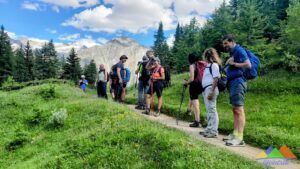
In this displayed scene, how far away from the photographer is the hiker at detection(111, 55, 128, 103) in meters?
18.0

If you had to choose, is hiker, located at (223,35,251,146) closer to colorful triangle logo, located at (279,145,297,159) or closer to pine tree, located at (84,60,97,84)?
colorful triangle logo, located at (279,145,297,159)

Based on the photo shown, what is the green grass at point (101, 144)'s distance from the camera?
788 cm

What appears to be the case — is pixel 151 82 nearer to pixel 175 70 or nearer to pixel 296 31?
pixel 296 31

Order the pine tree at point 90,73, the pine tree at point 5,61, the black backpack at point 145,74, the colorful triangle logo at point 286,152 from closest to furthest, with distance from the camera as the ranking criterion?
the colorful triangle logo at point 286,152 → the black backpack at point 145,74 → the pine tree at point 5,61 → the pine tree at point 90,73

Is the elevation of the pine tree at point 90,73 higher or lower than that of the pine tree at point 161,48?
lower

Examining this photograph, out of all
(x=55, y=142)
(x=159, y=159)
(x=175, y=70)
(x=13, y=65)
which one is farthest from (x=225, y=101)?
(x=13, y=65)

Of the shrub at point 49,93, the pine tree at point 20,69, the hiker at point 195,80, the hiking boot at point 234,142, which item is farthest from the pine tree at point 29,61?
the hiking boot at point 234,142

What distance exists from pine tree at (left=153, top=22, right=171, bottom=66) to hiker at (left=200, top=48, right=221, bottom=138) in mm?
69335

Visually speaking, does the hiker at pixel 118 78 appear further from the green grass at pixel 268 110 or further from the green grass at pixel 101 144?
the green grass at pixel 101 144

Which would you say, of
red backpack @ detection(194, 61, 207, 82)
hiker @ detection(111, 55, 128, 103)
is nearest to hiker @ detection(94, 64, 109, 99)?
hiker @ detection(111, 55, 128, 103)

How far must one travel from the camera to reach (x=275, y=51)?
26.9 metres

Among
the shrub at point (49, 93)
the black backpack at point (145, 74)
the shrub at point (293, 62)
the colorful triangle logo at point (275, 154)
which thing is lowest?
the colorful triangle logo at point (275, 154)

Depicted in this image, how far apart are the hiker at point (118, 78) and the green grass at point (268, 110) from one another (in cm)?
268

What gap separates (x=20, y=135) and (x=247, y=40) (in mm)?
22170
